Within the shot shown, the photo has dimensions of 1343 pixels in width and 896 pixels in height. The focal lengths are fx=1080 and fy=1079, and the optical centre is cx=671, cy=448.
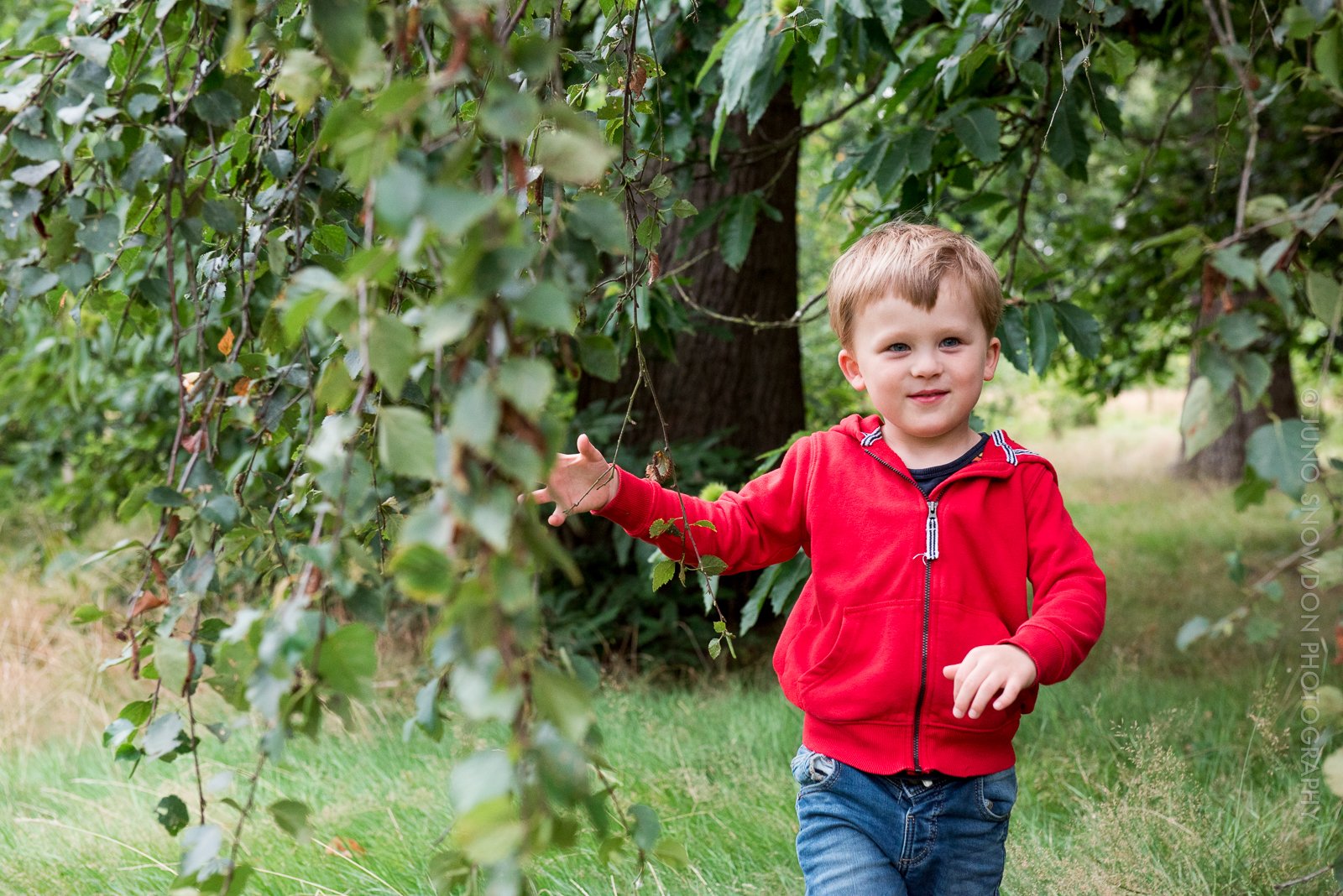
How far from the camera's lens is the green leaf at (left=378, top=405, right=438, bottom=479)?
2.48 ft

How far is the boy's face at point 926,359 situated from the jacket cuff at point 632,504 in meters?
0.42

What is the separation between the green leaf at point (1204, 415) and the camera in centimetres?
83

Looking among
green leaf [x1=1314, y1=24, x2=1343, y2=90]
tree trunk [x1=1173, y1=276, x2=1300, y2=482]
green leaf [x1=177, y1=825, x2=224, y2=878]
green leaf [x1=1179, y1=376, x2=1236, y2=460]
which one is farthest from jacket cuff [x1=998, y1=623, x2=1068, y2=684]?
tree trunk [x1=1173, y1=276, x2=1300, y2=482]

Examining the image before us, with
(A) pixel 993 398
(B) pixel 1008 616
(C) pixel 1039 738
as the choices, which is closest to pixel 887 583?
(B) pixel 1008 616

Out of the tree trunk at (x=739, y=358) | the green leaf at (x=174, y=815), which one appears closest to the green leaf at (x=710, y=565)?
the green leaf at (x=174, y=815)

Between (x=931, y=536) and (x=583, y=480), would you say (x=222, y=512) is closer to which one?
(x=583, y=480)

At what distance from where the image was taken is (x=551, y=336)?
894mm

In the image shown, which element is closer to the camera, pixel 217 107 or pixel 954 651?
pixel 217 107

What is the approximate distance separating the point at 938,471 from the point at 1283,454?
3.22 feet

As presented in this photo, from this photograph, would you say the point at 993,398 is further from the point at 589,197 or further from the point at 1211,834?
the point at 589,197

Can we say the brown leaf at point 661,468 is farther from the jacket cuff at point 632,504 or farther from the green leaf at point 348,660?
the green leaf at point 348,660

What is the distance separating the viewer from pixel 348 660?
0.81 metres

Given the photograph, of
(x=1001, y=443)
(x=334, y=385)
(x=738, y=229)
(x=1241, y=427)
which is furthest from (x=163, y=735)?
(x=1241, y=427)

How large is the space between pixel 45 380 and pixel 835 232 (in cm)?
575
